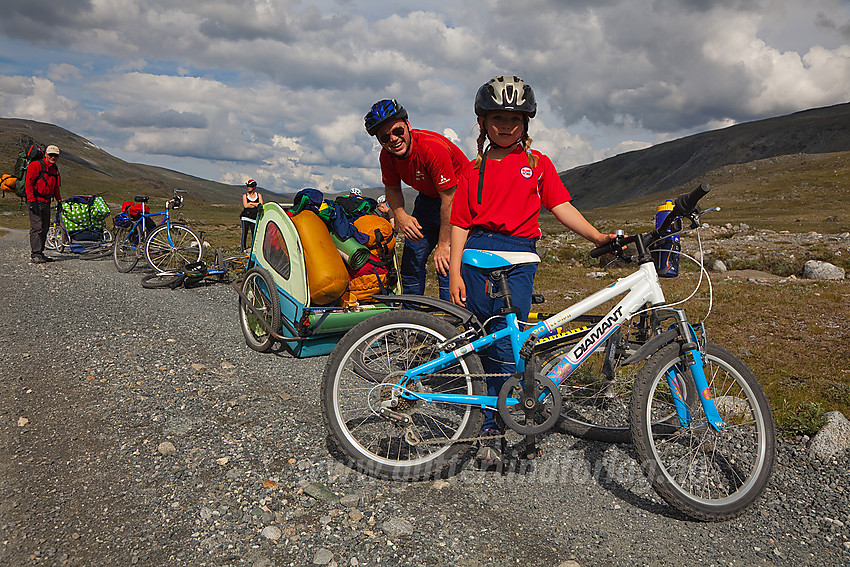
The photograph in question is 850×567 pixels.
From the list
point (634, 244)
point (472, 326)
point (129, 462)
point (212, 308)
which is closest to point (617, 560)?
point (472, 326)

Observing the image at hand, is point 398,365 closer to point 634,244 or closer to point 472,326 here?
point 472,326

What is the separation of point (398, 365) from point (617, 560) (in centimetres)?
206

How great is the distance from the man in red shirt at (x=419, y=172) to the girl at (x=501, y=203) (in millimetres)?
717

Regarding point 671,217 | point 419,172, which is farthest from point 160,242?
point 671,217

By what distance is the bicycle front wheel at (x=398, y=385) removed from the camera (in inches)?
151

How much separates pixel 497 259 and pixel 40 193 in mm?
15699

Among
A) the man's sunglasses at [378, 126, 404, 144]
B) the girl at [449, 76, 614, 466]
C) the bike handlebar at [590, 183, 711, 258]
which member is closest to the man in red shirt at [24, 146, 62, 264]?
the man's sunglasses at [378, 126, 404, 144]

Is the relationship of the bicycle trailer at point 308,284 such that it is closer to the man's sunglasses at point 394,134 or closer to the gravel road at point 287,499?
the gravel road at point 287,499

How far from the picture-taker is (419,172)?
5414 millimetres

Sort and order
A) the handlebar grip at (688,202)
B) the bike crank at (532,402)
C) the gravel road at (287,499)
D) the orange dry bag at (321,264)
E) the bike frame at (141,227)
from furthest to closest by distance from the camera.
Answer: the bike frame at (141,227), the orange dry bag at (321,264), the bike crank at (532,402), the handlebar grip at (688,202), the gravel road at (287,499)

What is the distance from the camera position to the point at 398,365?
4102 millimetres

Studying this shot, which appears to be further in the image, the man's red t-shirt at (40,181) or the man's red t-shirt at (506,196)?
the man's red t-shirt at (40,181)

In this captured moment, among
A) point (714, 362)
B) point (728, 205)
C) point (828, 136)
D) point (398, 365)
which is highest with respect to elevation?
point (828, 136)

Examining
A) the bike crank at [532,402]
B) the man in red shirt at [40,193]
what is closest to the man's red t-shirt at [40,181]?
the man in red shirt at [40,193]
